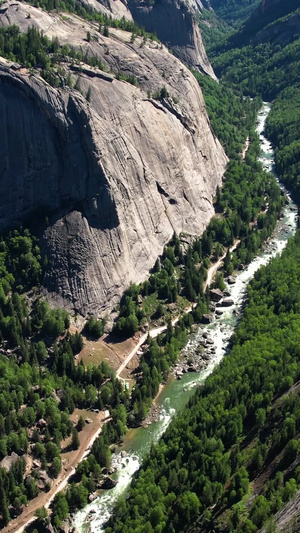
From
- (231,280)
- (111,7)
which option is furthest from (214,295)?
(111,7)

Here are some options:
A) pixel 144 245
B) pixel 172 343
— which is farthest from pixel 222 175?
pixel 172 343

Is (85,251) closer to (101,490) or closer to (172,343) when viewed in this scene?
(172,343)

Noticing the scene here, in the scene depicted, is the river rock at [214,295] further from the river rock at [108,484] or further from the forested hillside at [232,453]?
the river rock at [108,484]

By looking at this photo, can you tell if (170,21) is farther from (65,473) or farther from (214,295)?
(65,473)

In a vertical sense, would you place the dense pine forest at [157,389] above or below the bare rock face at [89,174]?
below

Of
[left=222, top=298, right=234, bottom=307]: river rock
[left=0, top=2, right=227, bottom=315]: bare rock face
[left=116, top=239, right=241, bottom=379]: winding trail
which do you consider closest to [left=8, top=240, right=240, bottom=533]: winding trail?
[left=116, top=239, right=241, bottom=379]: winding trail

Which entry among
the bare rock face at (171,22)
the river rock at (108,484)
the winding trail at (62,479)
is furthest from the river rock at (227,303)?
the bare rock face at (171,22)
